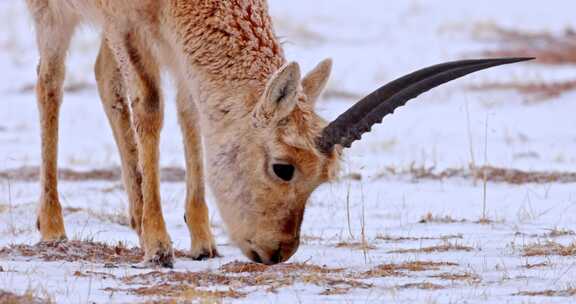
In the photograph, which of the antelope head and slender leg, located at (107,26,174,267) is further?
slender leg, located at (107,26,174,267)

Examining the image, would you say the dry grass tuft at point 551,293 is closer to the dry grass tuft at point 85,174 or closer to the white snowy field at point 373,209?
the white snowy field at point 373,209

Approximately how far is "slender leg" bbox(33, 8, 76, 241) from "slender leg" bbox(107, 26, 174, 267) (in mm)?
1226

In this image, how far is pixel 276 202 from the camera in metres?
6.92

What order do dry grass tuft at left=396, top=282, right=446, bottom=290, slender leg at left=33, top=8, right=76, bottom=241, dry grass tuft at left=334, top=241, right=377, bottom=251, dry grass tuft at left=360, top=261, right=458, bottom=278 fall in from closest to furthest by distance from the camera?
dry grass tuft at left=396, top=282, right=446, bottom=290 → dry grass tuft at left=360, top=261, right=458, bottom=278 → dry grass tuft at left=334, top=241, right=377, bottom=251 → slender leg at left=33, top=8, right=76, bottom=241

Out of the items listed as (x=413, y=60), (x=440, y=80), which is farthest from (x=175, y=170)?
(x=413, y=60)

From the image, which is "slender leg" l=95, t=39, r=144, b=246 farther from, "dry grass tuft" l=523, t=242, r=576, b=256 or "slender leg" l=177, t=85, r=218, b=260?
Result: "dry grass tuft" l=523, t=242, r=576, b=256

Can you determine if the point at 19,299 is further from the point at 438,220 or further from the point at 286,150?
the point at 438,220

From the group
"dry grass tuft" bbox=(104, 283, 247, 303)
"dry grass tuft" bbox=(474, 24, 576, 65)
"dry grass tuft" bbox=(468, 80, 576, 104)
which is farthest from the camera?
"dry grass tuft" bbox=(474, 24, 576, 65)

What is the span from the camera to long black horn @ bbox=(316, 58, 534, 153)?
21.8ft

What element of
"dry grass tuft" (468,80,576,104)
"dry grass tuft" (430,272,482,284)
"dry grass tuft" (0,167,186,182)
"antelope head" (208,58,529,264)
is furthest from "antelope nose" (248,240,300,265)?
"dry grass tuft" (468,80,576,104)

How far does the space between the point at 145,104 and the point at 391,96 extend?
1.94 meters

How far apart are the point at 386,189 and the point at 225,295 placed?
5.11 m

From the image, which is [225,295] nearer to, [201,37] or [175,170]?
[201,37]

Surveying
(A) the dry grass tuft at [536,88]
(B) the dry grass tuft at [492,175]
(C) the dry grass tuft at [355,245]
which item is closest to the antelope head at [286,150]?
(C) the dry grass tuft at [355,245]
